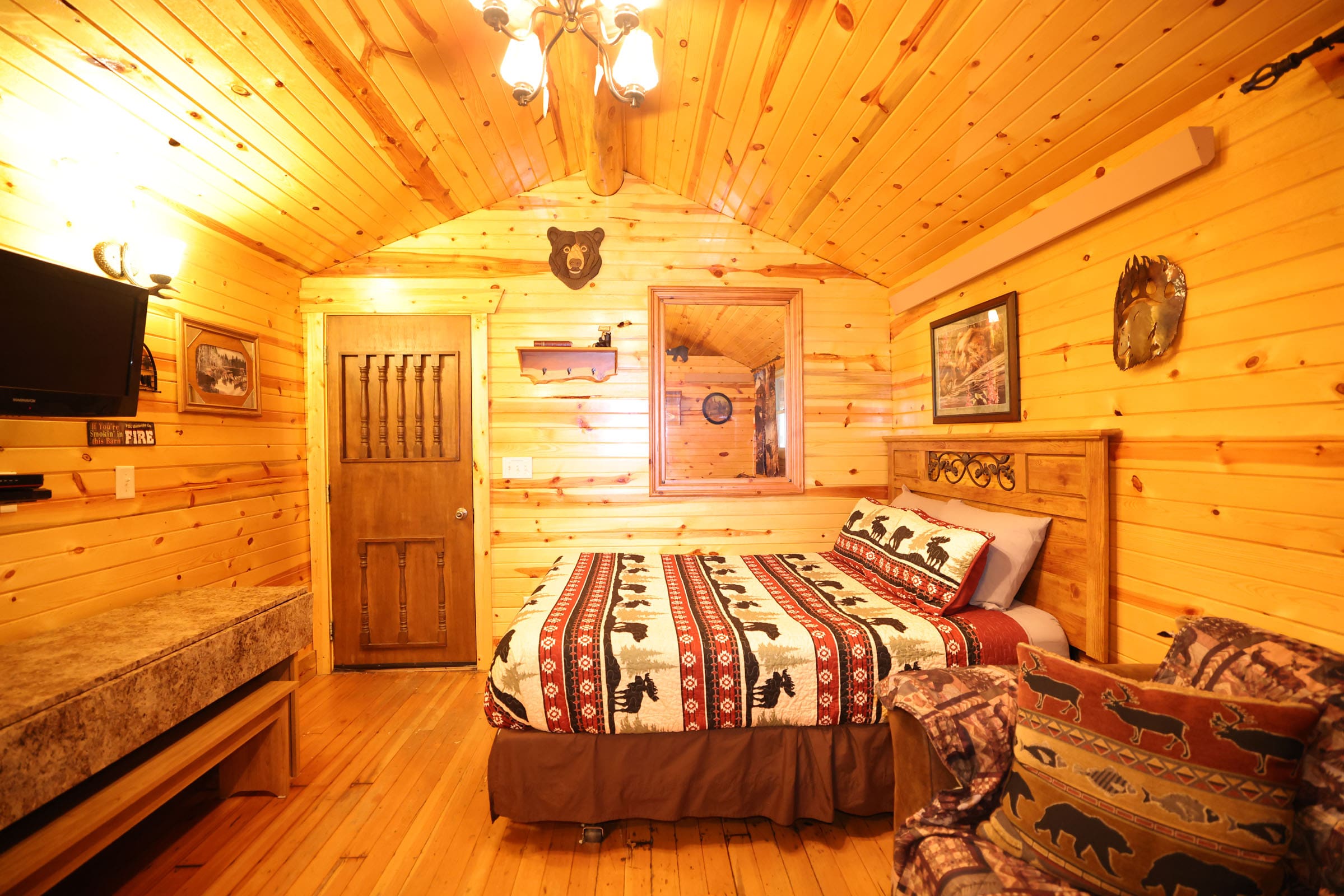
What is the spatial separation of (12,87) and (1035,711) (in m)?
3.15

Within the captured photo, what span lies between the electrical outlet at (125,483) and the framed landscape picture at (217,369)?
0.35 meters

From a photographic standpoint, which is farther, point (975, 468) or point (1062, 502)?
point (975, 468)

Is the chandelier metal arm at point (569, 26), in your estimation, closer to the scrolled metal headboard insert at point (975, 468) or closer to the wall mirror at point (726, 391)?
the wall mirror at point (726, 391)

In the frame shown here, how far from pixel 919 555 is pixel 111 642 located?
2.70 meters

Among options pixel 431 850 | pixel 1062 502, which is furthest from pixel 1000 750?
pixel 431 850

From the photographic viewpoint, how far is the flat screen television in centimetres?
150

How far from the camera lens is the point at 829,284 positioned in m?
3.34

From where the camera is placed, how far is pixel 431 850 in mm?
1733

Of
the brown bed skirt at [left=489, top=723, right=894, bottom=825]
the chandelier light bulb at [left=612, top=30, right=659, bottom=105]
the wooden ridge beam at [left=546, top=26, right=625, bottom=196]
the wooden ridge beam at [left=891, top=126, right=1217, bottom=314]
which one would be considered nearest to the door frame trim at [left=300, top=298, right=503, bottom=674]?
the wooden ridge beam at [left=546, top=26, right=625, bottom=196]

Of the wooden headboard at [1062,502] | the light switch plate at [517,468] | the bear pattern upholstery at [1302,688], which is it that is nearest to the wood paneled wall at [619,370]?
the light switch plate at [517,468]

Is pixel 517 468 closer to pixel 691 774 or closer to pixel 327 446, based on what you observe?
pixel 327 446

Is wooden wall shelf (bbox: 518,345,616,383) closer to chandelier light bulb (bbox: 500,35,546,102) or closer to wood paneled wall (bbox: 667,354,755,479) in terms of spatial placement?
wood paneled wall (bbox: 667,354,755,479)

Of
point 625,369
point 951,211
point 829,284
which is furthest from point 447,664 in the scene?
point 951,211

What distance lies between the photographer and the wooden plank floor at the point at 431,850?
1.59m
